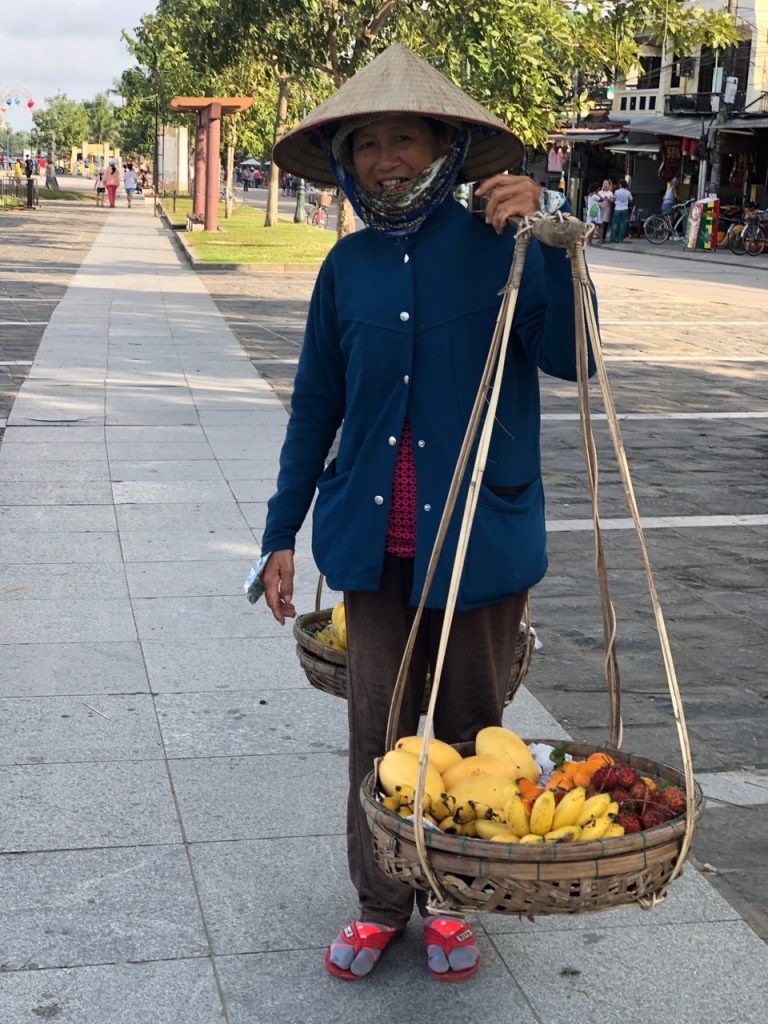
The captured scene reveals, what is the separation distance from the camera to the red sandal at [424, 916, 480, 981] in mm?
2943

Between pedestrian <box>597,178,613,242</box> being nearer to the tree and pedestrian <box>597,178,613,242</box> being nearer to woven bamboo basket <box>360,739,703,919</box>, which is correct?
woven bamboo basket <box>360,739,703,919</box>

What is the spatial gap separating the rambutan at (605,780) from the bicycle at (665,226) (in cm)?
3463

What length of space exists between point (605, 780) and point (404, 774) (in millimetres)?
381

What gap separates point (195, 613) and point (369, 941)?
264 centimetres

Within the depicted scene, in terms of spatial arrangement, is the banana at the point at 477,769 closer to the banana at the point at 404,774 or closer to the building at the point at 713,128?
the banana at the point at 404,774

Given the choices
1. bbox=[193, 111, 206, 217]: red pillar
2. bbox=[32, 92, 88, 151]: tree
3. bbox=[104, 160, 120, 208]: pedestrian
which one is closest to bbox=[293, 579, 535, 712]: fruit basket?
bbox=[193, 111, 206, 217]: red pillar

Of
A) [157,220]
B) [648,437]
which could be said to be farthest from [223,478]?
[157,220]

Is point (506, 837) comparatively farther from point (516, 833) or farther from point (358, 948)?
point (358, 948)

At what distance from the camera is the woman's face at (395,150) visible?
2783mm

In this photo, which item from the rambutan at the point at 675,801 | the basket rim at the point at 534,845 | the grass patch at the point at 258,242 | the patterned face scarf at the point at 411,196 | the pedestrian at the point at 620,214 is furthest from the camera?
the pedestrian at the point at 620,214

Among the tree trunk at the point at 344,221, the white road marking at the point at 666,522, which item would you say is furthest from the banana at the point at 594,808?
the tree trunk at the point at 344,221

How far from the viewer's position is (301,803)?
380 centimetres

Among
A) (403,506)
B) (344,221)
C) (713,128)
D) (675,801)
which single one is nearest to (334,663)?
(403,506)

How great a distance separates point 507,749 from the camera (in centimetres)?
274
